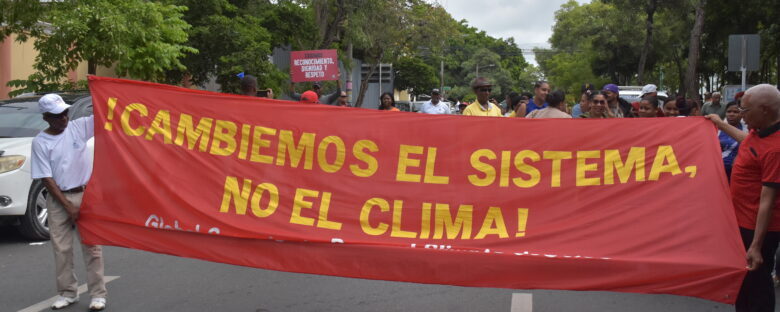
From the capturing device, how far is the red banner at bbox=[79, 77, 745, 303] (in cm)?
480

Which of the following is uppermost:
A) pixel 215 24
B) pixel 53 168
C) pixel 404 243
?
pixel 215 24

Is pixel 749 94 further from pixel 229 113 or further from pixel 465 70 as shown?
pixel 465 70

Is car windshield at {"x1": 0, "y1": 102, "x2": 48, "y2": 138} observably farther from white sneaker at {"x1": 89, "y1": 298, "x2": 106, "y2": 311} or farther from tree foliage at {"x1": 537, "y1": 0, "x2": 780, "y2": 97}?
tree foliage at {"x1": 537, "y1": 0, "x2": 780, "y2": 97}

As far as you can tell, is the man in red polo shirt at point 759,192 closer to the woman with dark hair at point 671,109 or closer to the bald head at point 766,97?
the bald head at point 766,97

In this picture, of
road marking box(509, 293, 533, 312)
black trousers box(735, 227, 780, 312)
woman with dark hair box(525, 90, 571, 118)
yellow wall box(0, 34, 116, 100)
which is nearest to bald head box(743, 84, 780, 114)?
black trousers box(735, 227, 780, 312)

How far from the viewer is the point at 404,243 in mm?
5031

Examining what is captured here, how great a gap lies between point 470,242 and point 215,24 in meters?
18.6

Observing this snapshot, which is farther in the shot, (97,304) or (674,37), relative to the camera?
(674,37)

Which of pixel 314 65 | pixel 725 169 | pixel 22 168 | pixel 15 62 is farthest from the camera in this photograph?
pixel 314 65

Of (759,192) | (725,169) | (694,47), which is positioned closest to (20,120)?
(725,169)

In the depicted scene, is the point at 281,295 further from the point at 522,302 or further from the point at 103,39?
the point at 103,39

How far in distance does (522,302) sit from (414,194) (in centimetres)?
170

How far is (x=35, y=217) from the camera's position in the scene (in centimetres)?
904

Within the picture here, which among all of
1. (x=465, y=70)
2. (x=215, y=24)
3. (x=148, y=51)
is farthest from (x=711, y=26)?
(x=465, y=70)
